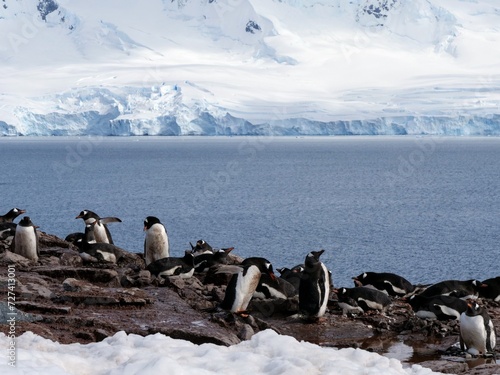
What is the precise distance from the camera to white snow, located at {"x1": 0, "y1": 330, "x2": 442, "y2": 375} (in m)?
9.71

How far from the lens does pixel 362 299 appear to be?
16.9m

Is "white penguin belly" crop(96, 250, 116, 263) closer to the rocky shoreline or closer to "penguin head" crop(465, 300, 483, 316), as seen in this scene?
the rocky shoreline

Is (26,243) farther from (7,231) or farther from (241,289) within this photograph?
(241,289)

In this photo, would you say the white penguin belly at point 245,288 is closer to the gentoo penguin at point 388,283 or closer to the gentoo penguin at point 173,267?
the gentoo penguin at point 173,267

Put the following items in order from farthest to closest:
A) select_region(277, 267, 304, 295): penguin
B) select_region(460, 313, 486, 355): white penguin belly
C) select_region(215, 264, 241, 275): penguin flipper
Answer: select_region(215, 264, 241, 275): penguin flipper < select_region(277, 267, 304, 295): penguin < select_region(460, 313, 486, 355): white penguin belly

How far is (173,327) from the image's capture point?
44.7ft

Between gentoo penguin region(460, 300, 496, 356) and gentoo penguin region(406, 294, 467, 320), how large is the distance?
178 centimetres

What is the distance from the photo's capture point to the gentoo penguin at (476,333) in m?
14.3

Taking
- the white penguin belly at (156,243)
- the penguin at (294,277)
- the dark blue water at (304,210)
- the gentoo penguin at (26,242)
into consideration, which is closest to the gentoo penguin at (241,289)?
the penguin at (294,277)

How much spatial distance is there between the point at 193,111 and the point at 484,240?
476 feet

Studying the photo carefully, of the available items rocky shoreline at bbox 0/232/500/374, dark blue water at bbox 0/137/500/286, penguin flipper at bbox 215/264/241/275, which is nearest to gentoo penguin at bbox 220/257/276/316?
rocky shoreline at bbox 0/232/500/374

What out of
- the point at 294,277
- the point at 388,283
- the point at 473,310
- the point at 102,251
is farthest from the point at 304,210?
the point at 473,310

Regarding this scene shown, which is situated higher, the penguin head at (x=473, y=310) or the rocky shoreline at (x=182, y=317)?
the penguin head at (x=473, y=310)

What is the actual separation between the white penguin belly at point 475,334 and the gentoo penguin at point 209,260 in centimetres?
690
